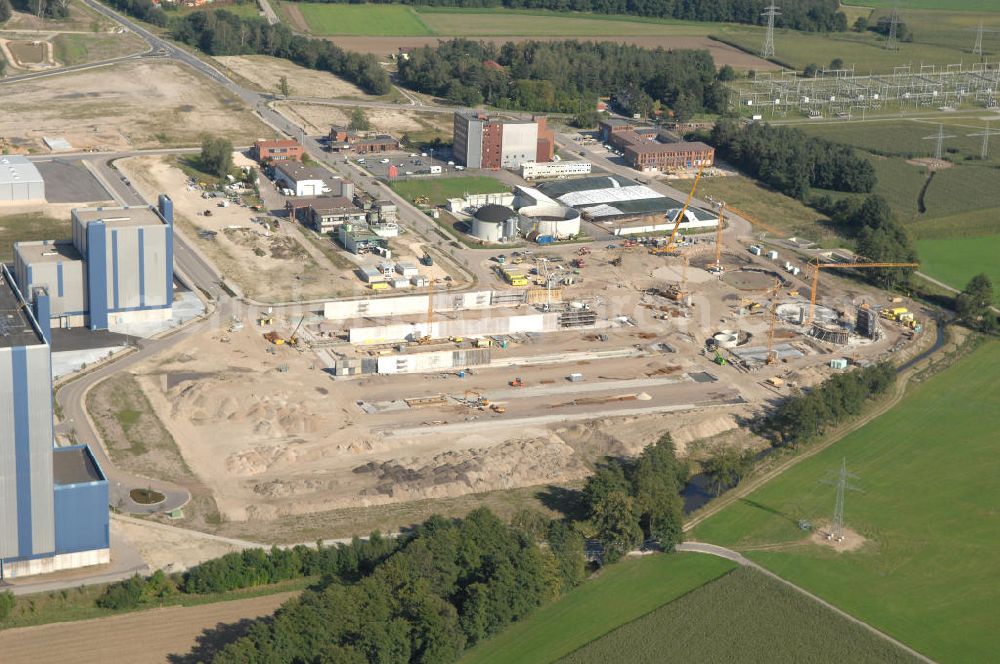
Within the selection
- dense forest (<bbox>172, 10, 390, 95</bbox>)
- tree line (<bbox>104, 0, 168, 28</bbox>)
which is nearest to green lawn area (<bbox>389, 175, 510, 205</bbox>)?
dense forest (<bbox>172, 10, 390, 95</bbox>)

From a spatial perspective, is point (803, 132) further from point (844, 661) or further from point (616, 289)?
point (844, 661)

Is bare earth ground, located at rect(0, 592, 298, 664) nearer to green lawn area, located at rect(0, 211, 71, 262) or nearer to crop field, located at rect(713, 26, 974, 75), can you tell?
green lawn area, located at rect(0, 211, 71, 262)

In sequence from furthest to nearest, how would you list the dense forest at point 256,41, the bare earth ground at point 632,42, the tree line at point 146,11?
the tree line at point 146,11 → the bare earth ground at point 632,42 → the dense forest at point 256,41

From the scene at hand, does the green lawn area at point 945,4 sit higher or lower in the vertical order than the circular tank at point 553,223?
higher

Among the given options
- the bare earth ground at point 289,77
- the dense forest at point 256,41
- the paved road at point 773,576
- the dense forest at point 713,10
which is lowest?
the paved road at point 773,576

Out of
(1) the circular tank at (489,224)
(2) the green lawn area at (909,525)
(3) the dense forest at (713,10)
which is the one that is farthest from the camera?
(3) the dense forest at (713,10)

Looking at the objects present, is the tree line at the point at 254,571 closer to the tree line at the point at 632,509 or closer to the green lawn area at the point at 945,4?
the tree line at the point at 632,509

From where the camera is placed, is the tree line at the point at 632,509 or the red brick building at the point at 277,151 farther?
the red brick building at the point at 277,151

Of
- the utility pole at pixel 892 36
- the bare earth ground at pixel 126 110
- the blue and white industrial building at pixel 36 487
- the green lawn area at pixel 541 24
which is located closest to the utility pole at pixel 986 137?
the utility pole at pixel 892 36
